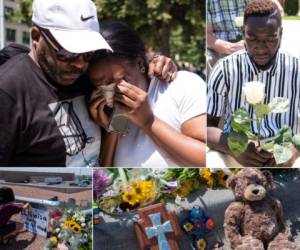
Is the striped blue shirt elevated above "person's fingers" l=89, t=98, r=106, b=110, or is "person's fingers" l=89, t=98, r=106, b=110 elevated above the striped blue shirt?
the striped blue shirt

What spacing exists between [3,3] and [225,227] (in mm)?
1450

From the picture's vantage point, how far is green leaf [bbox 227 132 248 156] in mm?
2146

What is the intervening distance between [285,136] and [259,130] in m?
0.11

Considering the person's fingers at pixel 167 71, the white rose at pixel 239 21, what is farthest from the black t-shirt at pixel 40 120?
the white rose at pixel 239 21

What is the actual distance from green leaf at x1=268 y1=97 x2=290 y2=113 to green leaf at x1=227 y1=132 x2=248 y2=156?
16 centimetres

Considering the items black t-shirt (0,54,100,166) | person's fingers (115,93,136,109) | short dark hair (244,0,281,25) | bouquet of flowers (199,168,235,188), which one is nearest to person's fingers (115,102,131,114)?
person's fingers (115,93,136,109)

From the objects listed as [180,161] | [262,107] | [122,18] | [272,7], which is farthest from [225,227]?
[122,18]

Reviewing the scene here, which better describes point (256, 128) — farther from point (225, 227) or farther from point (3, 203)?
point (3, 203)

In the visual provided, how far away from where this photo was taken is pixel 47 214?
2197 millimetres

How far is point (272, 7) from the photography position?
2088mm

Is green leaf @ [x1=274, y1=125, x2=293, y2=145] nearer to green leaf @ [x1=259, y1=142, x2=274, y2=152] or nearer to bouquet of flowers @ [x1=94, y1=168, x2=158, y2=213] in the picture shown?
green leaf @ [x1=259, y1=142, x2=274, y2=152]

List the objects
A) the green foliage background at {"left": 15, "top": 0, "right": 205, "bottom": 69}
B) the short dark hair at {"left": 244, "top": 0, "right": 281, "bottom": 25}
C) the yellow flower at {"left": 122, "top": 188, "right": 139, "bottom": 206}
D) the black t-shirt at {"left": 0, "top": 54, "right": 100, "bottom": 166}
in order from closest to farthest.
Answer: the black t-shirt at {"left": 0, "top": 54, "right": 100, "bottom": 166} < the short dark hair at {"left": 244, "top": 0, "right": 281, "bottom": 25} < the yellow flower at {"left": 122, "top": 188, "right": 139, "bottom": 206} < the green foliage background at {"left": 15, "top": 0, "right": 205, "bottom": 69}

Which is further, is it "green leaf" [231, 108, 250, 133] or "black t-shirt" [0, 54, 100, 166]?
"green leaf" [231, 108, 250, 133]

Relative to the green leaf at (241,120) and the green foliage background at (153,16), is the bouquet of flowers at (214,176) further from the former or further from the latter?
the green foliage background at (153,16)
